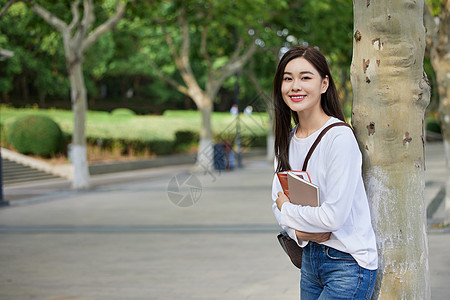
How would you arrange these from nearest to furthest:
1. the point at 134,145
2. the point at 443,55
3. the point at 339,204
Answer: the point at 339,204 → the point at 443,55 → the point at 134,145

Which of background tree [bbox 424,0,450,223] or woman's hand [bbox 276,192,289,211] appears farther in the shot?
background tree [bbox 424,0,450,223]

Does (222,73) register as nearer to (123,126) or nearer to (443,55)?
(123,126)

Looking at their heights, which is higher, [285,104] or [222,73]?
[222,73]

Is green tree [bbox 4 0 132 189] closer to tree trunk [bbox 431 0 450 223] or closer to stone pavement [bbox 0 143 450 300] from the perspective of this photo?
stone pavement [bbox 0 143 450 300]

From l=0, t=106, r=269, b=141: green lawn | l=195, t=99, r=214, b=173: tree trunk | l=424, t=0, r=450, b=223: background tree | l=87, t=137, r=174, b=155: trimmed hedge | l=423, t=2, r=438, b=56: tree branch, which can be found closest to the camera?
l=423, t=2, r=438, b=56: tree branch

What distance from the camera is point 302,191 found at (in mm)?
2863

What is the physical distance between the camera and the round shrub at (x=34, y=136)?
25.9m

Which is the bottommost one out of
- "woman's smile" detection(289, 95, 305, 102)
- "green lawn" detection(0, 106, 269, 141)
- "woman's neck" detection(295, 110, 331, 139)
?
"green lawn" detection(0, 106, 269, 141)

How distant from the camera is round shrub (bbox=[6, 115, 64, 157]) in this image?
84.8 feet

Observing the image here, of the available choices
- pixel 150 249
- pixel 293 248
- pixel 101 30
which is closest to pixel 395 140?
pixel 293 248

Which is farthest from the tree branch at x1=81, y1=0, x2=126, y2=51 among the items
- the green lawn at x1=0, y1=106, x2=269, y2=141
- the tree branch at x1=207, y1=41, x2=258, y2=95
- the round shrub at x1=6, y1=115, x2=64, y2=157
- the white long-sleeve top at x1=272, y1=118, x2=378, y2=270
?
the white long-sleeve top at x1=272, y1=118, x2=378, y2=270

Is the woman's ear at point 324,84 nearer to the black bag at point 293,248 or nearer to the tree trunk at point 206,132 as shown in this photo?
the black bag at point 293,248

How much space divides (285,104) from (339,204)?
0.62m

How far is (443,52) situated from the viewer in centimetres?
1113
